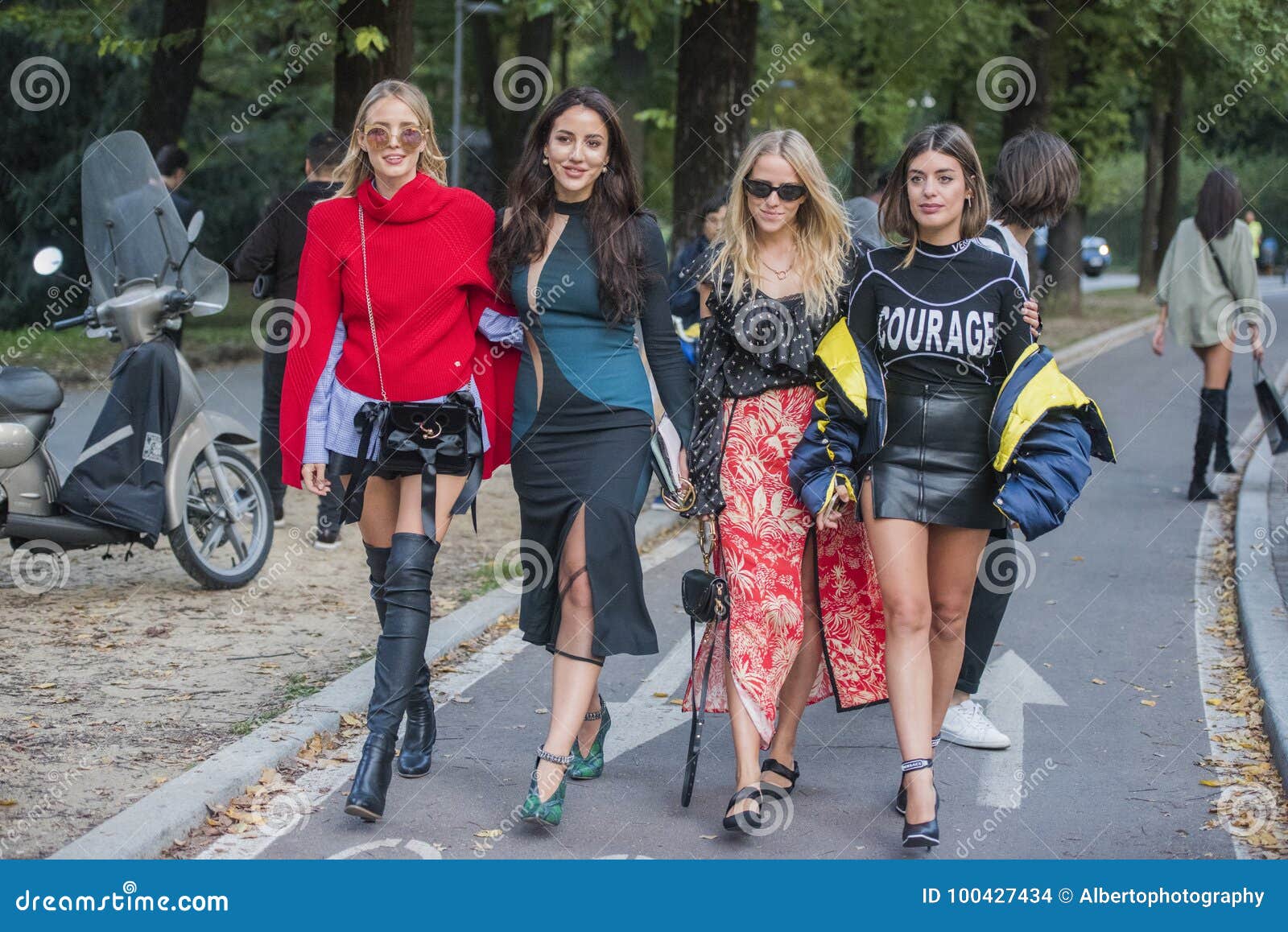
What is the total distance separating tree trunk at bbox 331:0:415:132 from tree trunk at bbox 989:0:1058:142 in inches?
476

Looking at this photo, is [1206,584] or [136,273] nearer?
[136,273]

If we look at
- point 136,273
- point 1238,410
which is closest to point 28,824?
point 136,273

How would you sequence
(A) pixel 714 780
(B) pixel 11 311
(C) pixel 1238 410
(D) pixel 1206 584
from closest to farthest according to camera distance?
1. (A) pixel 714 780
2. (D) pixel 1206 584
3. (C) pixel 1238 410
4. (B) pixel 11 311

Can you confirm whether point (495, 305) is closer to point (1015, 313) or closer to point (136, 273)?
point (1015, 313)

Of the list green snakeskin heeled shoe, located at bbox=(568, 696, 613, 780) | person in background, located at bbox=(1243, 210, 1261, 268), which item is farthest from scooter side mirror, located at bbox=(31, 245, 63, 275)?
person in background, located at bbox=(1243, 210, 1261, 268)

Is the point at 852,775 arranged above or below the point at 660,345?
below

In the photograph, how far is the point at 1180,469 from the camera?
441 inches

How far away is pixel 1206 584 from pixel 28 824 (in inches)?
223

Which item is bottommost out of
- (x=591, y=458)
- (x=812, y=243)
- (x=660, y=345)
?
(x=591, y=458)

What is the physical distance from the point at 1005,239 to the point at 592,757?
1.99 meters

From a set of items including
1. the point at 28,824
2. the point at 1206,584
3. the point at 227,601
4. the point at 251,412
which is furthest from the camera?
the point at 251,412

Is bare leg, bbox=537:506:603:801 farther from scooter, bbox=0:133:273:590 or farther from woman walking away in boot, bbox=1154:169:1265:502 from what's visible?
woman walking away in boot, bbox=1154:169:1265:502

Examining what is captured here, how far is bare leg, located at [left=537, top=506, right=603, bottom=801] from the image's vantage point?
14.1 ft

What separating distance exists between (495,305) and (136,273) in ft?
10.5
